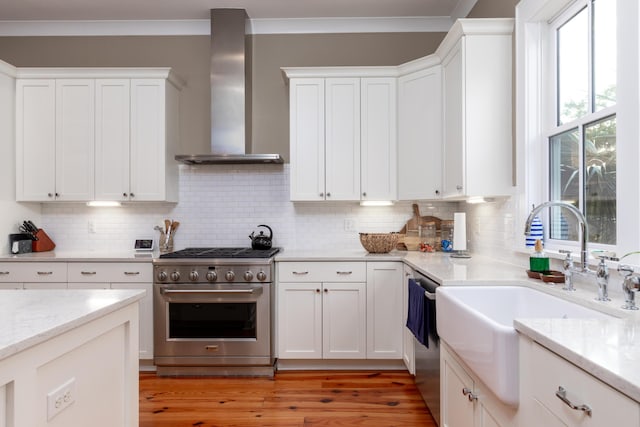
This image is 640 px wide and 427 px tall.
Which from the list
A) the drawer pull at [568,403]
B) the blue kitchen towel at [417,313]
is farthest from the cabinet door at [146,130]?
the drawer pull at [568,403]

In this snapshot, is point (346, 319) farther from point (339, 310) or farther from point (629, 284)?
point (629, 284)

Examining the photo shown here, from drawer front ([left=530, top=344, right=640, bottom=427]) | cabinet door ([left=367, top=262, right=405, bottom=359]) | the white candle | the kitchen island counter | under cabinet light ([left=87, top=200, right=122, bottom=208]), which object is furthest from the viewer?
under cabinet light ([left=87, top=200, right=122, bottom=208])

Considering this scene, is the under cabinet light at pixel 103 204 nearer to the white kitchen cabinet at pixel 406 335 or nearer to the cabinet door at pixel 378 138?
the cabinet door at pixel 378 138

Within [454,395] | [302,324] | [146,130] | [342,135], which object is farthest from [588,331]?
[146,130]

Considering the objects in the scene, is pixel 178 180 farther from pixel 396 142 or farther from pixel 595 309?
pixel 595 309

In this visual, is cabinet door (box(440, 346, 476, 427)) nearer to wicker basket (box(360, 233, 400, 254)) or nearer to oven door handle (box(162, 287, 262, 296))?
wicker basket (box(360, 233, 400, 254))

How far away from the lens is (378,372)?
333 cm

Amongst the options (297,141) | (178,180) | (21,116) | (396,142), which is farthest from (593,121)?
(21,116)

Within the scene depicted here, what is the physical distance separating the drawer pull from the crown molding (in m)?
3.65

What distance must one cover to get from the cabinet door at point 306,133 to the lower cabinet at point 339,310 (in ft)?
2.39

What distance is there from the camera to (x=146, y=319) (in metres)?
3.32

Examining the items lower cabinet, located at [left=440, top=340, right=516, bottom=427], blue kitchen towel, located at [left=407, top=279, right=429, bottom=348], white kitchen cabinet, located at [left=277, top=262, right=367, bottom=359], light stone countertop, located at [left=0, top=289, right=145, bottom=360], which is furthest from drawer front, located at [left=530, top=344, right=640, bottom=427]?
white kitchen cabinet, located at [left=277, top=262, right=367, bottom=359]

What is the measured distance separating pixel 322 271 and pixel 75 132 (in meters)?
2.51

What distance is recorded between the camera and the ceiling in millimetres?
3627
